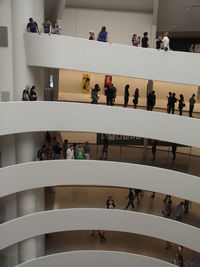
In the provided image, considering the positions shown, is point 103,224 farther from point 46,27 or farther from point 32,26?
point 32,26

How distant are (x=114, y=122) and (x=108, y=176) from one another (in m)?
3.06

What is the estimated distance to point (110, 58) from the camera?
14.3 m

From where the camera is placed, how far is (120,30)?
1920cm

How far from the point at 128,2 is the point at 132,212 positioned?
38.8ft

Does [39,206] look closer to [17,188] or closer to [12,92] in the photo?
[17,188]

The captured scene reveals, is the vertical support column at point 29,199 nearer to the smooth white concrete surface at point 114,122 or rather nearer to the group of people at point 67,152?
the group of people at point 67,152

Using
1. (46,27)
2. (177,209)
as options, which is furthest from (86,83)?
(177,209)

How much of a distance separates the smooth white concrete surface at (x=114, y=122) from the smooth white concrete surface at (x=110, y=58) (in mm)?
1750

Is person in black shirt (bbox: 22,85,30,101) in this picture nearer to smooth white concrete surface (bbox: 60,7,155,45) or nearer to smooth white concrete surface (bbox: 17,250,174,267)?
smooth white concrete surface (bbox: 60,7,155,45)

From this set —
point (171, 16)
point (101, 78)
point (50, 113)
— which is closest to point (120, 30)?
point (171, 16)

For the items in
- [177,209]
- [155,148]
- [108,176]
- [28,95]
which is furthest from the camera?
[155,148]

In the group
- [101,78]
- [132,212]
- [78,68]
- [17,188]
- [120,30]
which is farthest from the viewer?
[101,78]

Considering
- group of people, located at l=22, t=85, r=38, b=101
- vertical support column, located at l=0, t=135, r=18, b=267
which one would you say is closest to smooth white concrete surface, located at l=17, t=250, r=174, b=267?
vertical support column, located at l=0, t=135, r=18, b=267

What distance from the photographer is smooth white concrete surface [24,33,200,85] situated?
14.1 metres
